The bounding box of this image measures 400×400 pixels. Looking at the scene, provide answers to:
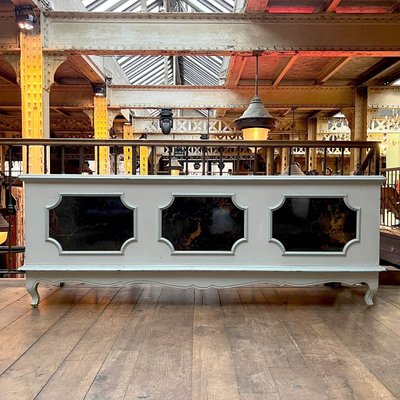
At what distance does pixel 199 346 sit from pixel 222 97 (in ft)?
23.8

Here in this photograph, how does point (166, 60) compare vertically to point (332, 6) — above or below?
above

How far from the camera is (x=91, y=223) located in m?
2.45

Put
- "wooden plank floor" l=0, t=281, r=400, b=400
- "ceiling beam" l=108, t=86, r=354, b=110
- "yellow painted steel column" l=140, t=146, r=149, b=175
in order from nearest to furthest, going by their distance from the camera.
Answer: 1. "wooden plank floor" l=0, t=281, r=400, b=400
2. "ceiling beam" l=108, t=86, r=354, b=110
3. "yellow painted steel column" l=140, t=146, r=149, b=175

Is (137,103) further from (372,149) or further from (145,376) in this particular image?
(145,376)

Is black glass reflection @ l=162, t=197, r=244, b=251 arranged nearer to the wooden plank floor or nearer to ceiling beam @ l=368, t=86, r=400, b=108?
the wooden plank floor

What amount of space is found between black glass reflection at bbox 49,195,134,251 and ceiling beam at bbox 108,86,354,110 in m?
6.24

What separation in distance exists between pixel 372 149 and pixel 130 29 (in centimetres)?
373

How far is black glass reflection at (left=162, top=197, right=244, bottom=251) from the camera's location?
2.45 m

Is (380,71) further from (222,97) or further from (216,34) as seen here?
(216,34)

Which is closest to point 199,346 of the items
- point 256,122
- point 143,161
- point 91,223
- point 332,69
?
point 91,223

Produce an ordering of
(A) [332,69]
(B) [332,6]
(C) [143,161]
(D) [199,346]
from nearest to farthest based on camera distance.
Result: (D) [199,346] < (B) [332,6] < (A) [332,69] < (C) [143,161]

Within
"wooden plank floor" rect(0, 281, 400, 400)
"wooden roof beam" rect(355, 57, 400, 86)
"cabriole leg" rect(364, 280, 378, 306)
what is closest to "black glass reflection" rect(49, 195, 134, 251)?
"wooden plank floor" rect(0, 281, 400, 400)

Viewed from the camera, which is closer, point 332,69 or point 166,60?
point 332,69

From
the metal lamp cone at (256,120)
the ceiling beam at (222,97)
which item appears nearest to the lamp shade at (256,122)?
the metal lamp cone at (256,120)
